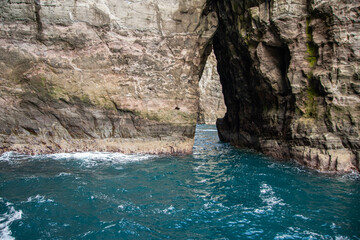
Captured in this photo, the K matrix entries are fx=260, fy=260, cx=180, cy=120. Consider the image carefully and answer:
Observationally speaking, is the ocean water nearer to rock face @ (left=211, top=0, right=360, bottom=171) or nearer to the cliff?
rock face @ (left=211, top=0, right=360, bottom=171)

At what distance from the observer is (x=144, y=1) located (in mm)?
13562

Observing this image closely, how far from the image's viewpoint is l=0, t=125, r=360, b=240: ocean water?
5.79 metres

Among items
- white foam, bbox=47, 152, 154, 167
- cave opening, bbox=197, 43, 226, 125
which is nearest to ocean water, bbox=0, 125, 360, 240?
white foam, bbox=47, 152, 154, 167

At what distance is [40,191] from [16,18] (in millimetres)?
9310

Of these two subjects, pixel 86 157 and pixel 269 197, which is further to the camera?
pixel 86 157

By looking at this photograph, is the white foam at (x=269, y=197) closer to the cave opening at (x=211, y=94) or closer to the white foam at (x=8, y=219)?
the white foam at (x=8, y=219)

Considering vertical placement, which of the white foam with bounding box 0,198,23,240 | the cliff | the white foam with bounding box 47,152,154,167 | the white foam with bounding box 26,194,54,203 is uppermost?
the cliff

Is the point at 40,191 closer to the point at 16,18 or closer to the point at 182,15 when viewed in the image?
the point at 16,18

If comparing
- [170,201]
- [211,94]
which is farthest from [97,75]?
[211,94]

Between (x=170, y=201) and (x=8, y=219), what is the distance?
396cm

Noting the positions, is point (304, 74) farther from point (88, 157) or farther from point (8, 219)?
point (8, 219)

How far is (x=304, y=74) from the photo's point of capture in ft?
38.9

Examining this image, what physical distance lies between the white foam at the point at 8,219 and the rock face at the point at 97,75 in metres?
6.72

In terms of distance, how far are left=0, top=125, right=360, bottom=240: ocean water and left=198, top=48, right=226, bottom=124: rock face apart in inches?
1840
